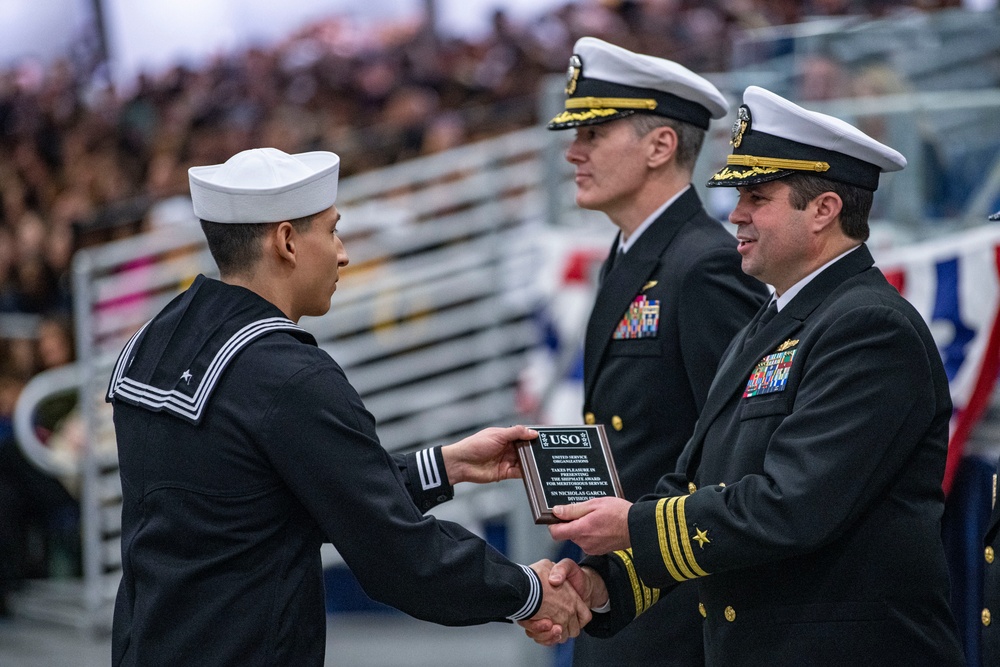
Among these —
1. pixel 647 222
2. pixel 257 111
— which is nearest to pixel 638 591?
pixel 647 222

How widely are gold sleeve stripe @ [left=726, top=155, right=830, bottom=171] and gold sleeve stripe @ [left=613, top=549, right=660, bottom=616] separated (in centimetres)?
88

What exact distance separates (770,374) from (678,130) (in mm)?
927

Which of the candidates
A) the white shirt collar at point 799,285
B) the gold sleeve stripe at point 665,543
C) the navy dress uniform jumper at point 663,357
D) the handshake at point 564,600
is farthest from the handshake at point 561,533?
the white shirt collar at point 799,285

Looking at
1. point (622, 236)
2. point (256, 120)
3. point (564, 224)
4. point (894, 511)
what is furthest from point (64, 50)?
point (894, 511)

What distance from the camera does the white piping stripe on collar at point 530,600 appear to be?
2787mm

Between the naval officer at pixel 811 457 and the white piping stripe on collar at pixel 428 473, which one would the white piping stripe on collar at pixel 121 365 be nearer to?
the white piping stripe on collar at pixel 428 473

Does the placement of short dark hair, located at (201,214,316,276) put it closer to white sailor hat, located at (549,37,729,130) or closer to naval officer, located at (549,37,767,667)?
naval officer, located at (549,37,767,667)

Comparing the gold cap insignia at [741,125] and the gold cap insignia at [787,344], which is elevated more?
the gold cap insignia at [741,125]

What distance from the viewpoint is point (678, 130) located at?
338cm

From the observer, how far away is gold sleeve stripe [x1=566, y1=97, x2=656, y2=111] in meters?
3.36

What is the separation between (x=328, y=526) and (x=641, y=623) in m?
0.92

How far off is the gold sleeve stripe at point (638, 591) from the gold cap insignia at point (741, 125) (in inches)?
35.9

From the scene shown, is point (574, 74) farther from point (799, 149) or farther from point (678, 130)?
point (799, 149)

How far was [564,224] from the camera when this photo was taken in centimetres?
644
